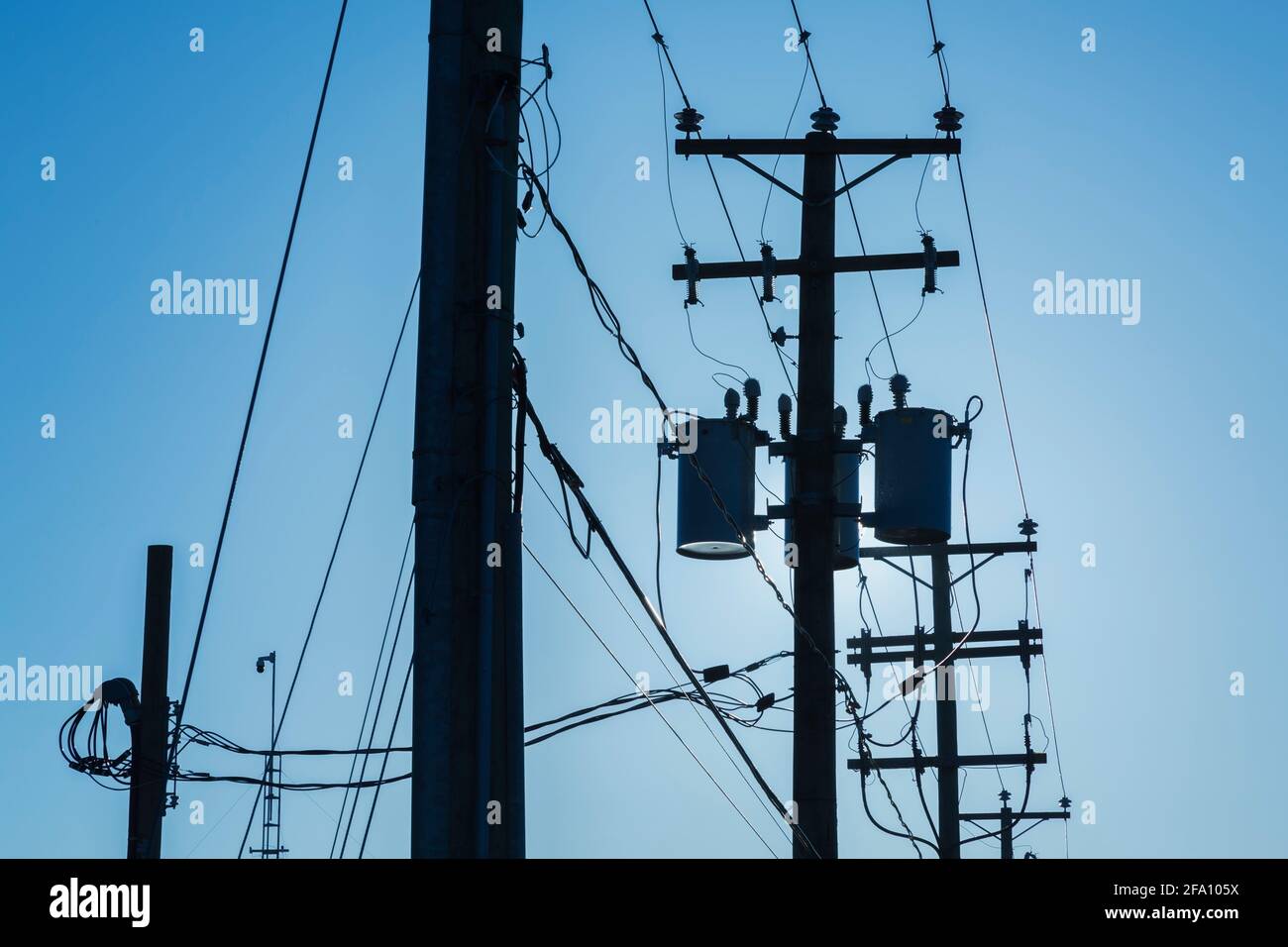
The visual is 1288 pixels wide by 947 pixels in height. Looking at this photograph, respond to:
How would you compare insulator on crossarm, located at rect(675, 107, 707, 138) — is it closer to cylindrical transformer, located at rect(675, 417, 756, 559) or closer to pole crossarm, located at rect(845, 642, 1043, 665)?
cylindrical transformer, located at rect(675, 417, 756, 559)

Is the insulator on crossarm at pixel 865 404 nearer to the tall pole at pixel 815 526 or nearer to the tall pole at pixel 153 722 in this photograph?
the tall pole at pixel 815 526

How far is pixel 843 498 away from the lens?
1388 centimetres

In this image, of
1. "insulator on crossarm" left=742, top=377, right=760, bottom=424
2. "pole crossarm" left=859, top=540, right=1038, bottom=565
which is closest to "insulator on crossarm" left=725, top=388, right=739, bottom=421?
"insulator on crossarm" left=742, top=377, right=760, bottom=424

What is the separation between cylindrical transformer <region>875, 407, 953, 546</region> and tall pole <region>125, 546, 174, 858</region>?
8.02m

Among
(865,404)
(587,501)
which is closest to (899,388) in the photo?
(865,404)

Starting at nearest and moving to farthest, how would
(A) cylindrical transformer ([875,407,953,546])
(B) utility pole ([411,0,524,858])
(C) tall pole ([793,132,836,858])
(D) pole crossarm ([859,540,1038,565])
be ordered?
(B) utility pole ([411,0,524,858])
(C) tall pole ([793,132,836,858])
(A) cylindrical transformer ([875,407,953,546])
(D) pole crossarm ([859,540,1038,565])

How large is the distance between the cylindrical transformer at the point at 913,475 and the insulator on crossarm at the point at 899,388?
0.33ft

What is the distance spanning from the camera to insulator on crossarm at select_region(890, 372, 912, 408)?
13625mm

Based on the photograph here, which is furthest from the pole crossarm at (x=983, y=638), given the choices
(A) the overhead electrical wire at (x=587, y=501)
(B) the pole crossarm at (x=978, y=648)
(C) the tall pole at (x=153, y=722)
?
(A) the overhead electrical wire at (x=587, y=501)
